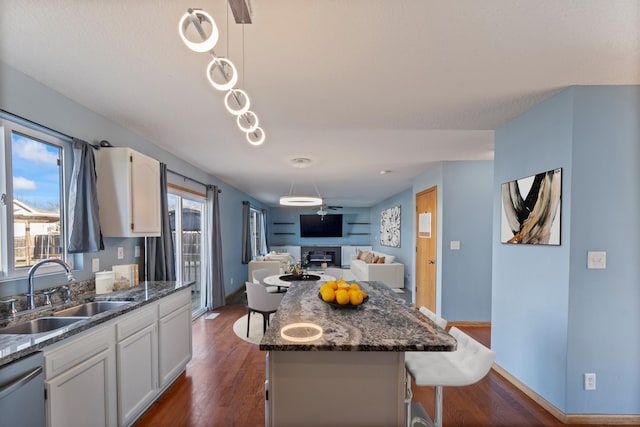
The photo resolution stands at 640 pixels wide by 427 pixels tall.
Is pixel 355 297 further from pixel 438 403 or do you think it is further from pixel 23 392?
pixel 23 392

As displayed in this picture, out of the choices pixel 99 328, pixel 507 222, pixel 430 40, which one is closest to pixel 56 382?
pixel 99 328

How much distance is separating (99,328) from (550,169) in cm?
343

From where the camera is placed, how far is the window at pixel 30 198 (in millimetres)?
1823

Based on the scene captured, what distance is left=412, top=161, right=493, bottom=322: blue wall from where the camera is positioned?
4184 mm

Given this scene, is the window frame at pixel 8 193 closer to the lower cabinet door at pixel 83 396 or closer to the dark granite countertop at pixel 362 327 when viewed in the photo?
the lower cabinet door at pixel 83 396

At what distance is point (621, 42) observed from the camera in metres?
1.55

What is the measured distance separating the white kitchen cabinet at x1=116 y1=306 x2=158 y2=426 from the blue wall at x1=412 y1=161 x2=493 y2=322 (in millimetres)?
3746

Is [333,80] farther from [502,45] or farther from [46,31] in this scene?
[46,31]

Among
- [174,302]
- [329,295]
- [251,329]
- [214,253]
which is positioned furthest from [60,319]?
[214,253]

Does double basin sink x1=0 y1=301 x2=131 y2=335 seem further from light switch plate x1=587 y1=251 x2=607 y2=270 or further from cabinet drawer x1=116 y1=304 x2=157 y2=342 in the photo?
light switch plate x1=587 y1=251 x2=607 y2=270

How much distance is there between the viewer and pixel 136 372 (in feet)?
6.69

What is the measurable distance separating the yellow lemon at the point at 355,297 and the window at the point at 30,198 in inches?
87.2

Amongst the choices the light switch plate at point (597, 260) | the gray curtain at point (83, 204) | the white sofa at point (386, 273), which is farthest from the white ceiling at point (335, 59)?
the white sofa at point (386, 273)


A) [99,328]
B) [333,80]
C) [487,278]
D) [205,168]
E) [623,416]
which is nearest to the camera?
[99,328]
